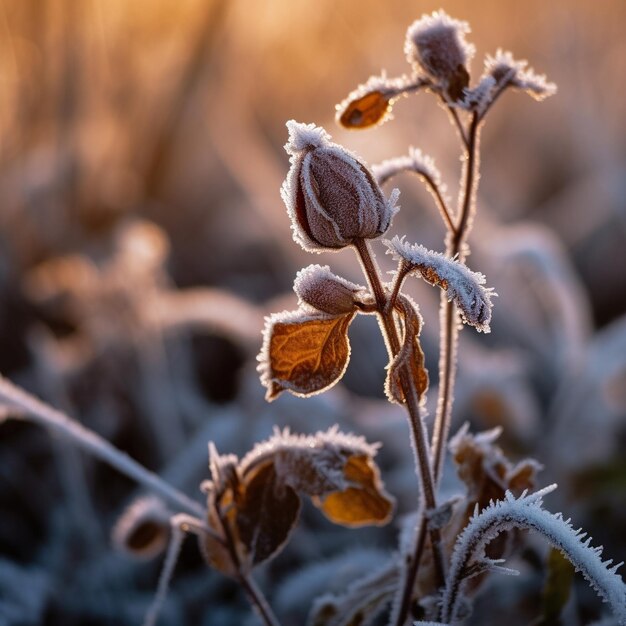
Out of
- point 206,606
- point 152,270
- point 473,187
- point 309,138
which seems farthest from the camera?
point 152,270

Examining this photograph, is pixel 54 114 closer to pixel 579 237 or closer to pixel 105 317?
pixel 105 317

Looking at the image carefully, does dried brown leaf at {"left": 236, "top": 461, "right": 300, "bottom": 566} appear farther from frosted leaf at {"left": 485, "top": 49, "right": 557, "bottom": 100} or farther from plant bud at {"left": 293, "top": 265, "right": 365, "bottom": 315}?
Result: frosted leaf at {"left": 485, "top": 49, "right": 557, "bottom": 100}

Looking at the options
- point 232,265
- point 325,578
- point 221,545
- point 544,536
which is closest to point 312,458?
point 221,545

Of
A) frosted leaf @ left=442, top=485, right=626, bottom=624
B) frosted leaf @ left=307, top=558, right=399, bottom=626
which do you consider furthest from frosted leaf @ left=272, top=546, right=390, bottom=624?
frosted leaf @ left=442, top=485, right=626, bottom=624

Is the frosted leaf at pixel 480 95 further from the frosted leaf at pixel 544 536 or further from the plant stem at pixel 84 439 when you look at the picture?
the plant stem at pixel 84 439

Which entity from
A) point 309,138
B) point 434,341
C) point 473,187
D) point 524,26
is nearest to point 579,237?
point 434,341
